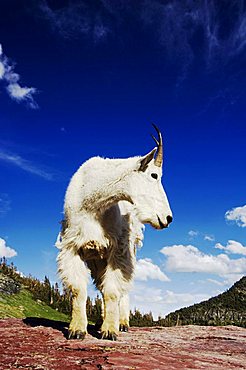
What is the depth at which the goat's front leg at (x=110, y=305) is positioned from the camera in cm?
643

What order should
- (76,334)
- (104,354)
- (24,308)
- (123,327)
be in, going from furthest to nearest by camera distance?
(24,308) → (123,327) → (76,334) → (104,354)

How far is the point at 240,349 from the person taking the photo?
566 centimetres

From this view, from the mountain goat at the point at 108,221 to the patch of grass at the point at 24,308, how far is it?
15.8 feet

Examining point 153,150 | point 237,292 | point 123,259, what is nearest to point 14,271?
point 123,259

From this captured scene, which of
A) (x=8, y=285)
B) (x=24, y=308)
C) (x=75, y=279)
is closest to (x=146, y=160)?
(x=75, y=279)

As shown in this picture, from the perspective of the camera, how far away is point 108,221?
7.42m

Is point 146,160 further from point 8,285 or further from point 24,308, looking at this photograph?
point 8,285

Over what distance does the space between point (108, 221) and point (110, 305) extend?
137cm

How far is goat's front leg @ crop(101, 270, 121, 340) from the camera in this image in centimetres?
643

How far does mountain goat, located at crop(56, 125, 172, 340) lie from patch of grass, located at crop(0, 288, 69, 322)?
4.80m

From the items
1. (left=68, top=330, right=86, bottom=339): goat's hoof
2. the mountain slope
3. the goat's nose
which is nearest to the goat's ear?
the goat's nose

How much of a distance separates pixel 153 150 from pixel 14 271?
37.3 feet

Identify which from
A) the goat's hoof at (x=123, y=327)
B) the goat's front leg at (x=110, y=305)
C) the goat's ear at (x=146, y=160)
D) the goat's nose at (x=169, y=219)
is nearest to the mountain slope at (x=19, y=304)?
the goat's hoof at (x=123, y=327)

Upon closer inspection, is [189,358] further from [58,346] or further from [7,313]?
[7,313]
